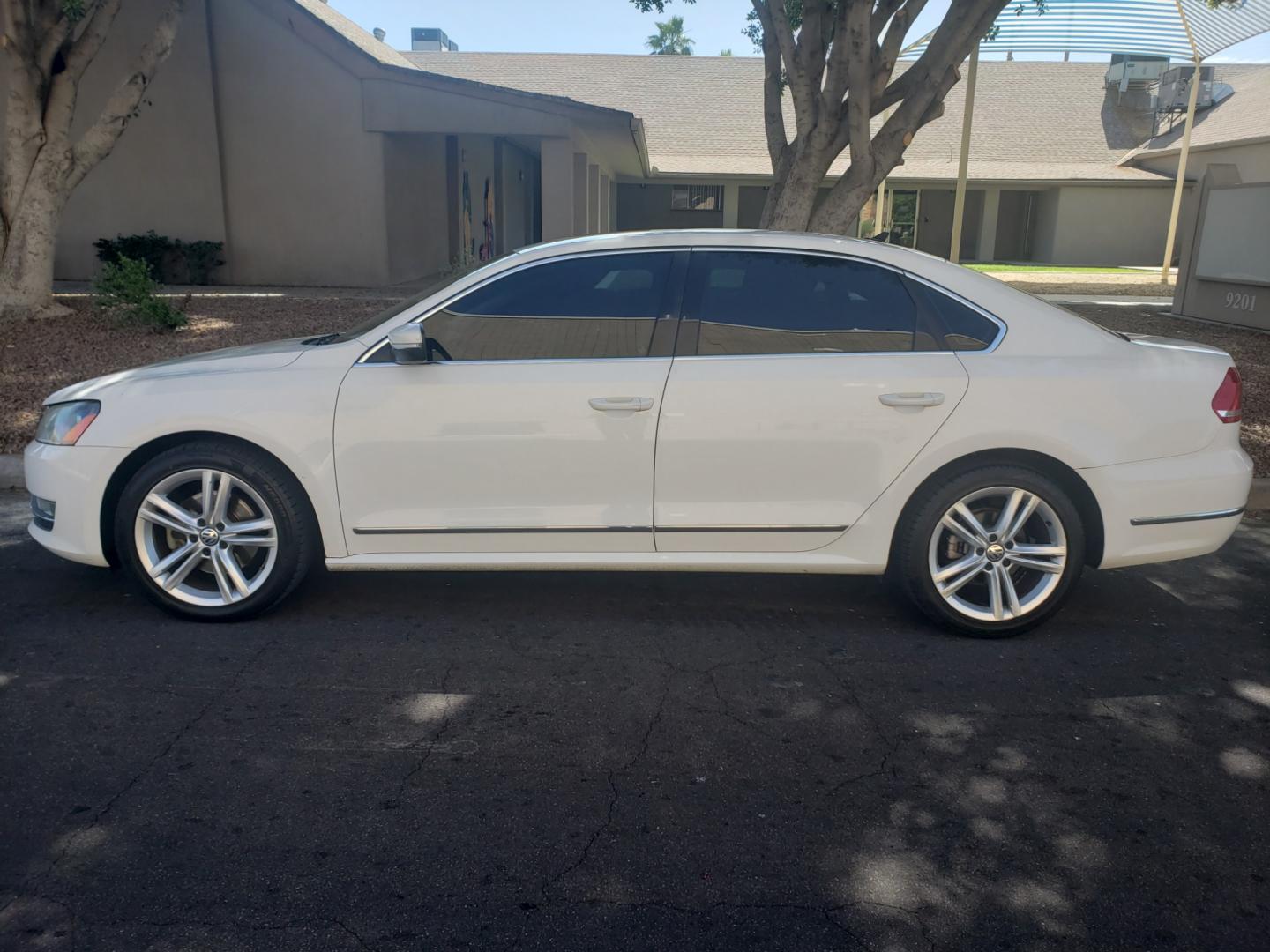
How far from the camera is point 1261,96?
32.6 meters

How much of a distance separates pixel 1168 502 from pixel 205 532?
162 inches

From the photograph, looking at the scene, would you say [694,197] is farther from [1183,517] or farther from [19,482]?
[1183,517]

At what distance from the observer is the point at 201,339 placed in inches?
451

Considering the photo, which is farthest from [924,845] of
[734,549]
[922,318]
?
[922,318]

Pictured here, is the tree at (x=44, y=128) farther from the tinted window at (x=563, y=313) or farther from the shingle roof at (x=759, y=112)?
the shingle roof at (x=759, y=112)

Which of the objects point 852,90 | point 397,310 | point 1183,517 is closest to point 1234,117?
point 852,90

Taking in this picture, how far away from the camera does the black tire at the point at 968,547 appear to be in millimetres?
4508

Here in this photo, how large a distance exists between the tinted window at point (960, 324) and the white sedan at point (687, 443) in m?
0.01

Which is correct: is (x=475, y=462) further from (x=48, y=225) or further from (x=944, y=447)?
(x=48, y=225)

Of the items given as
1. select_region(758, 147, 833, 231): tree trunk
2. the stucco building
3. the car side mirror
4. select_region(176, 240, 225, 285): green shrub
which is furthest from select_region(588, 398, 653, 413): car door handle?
select_region(176, 240, 225, 285): green shrub

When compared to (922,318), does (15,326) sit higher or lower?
lower

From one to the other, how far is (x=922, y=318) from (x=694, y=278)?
3.27 ft

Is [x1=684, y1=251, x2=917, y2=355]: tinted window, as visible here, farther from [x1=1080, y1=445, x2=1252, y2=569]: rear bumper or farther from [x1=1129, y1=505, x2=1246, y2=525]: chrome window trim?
[x1=1129, y1=505, x2=1246, y2=525]: chrome window trim

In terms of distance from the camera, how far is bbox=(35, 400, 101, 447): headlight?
462cm
